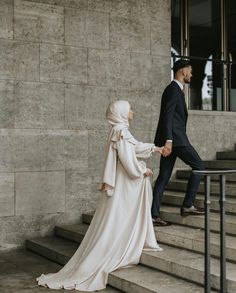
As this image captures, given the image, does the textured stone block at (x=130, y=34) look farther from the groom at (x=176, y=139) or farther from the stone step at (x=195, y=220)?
the stone step at (x=195, y=220)

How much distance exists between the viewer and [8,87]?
301 inches

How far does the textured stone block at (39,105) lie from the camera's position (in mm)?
7715

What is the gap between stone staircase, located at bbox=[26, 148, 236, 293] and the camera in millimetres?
5039

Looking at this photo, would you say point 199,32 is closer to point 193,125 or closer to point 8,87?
point 193,125

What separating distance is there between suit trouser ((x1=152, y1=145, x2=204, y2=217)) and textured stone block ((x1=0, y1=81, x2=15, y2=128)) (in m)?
2.39

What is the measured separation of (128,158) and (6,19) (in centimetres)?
331

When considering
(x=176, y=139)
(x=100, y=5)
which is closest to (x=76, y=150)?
(x=176, y=139)

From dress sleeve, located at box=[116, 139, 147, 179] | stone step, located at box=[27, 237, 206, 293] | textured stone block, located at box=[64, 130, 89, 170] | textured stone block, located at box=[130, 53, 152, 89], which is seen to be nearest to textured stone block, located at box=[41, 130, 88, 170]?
textured stone block, located at box=[64, 130, 89, 170]

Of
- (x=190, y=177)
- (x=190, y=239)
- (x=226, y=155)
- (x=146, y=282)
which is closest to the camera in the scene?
(x=146, y=282)

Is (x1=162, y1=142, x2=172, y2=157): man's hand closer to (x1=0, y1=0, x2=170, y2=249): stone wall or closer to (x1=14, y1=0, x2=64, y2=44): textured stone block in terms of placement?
(x1=0, y1=0, x2=170, y2=249): stone wall

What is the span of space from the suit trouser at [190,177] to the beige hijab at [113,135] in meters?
1.07

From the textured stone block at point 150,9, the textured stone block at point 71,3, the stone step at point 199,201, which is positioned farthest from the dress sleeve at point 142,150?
the textured stone block at point 150,9

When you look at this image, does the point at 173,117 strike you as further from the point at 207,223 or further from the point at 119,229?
the point at 207,223

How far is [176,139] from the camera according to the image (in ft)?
21.5
